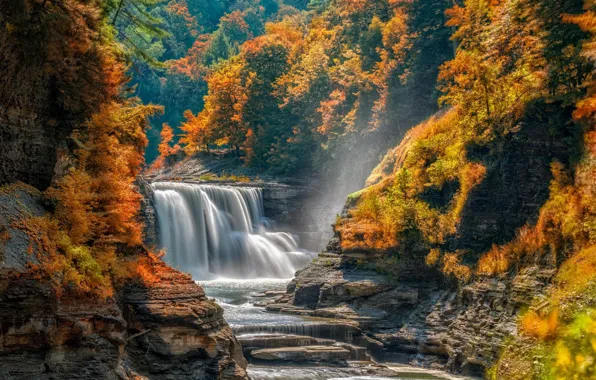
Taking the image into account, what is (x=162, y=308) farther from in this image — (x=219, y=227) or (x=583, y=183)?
(x=219, y=227)

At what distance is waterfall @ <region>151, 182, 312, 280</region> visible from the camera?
1612 inches

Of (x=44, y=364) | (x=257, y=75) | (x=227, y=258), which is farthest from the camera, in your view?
(x=257, y=75)

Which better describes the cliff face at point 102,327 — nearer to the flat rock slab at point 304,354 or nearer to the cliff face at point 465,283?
the flat rock slab at point 304,354

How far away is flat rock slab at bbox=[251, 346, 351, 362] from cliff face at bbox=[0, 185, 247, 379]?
6.17 meters

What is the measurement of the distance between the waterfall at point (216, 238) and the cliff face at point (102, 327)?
25.7 m

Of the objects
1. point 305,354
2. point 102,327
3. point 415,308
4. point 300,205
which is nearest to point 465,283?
point 415,308

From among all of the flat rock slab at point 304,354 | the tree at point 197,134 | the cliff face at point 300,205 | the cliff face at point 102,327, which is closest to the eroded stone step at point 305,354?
the flat rock slab at point 304,354

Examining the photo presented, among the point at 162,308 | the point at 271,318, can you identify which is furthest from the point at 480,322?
the point at 162,308

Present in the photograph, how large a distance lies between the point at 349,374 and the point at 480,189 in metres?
8.59

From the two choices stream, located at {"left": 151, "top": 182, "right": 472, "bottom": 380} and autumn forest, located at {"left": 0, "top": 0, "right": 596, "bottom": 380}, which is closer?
autumn forest, located at {"left": 0, "top": 0, "right": 596, "bottom": 380}

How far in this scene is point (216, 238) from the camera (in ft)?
142

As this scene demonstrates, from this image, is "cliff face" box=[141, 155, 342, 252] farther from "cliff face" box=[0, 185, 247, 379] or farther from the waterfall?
"cliff face" box=[0, 185, 247, 379]

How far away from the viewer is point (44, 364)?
11.1 m

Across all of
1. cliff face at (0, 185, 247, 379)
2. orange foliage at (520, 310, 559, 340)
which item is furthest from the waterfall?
cliff face at (0, 185, 247, 379)
